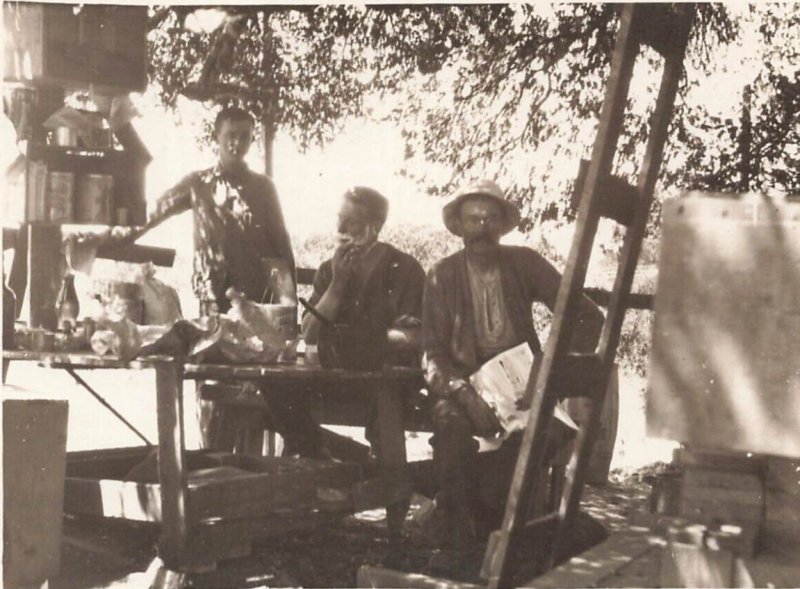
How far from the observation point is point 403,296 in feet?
16.5

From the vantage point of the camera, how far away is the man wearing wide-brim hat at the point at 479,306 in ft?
14.4

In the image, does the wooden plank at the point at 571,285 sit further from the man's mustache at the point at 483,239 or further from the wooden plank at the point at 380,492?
the man's mustache at the point at 483,239

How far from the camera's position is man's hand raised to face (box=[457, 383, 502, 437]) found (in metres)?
4.27

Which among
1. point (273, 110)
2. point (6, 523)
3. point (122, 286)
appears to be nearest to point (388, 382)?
point (122, 286)

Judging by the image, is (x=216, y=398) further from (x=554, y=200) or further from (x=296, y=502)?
(x=554, y=200)

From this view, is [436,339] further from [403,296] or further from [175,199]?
[175,199]

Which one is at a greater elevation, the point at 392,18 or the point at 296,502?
the point at 392,18

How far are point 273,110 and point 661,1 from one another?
16.7ft

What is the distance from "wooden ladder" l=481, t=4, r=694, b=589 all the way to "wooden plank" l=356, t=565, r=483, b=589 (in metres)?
0.10

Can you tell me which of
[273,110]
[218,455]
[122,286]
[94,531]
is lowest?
[94,531]

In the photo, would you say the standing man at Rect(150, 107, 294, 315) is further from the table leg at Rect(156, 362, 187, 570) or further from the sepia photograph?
the table leg at Rect(156, 362, 187, 570)

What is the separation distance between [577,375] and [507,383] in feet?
4.45

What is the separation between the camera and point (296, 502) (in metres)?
4.29

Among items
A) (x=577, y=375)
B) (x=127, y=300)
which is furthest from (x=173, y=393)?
(x=577, y=375)
